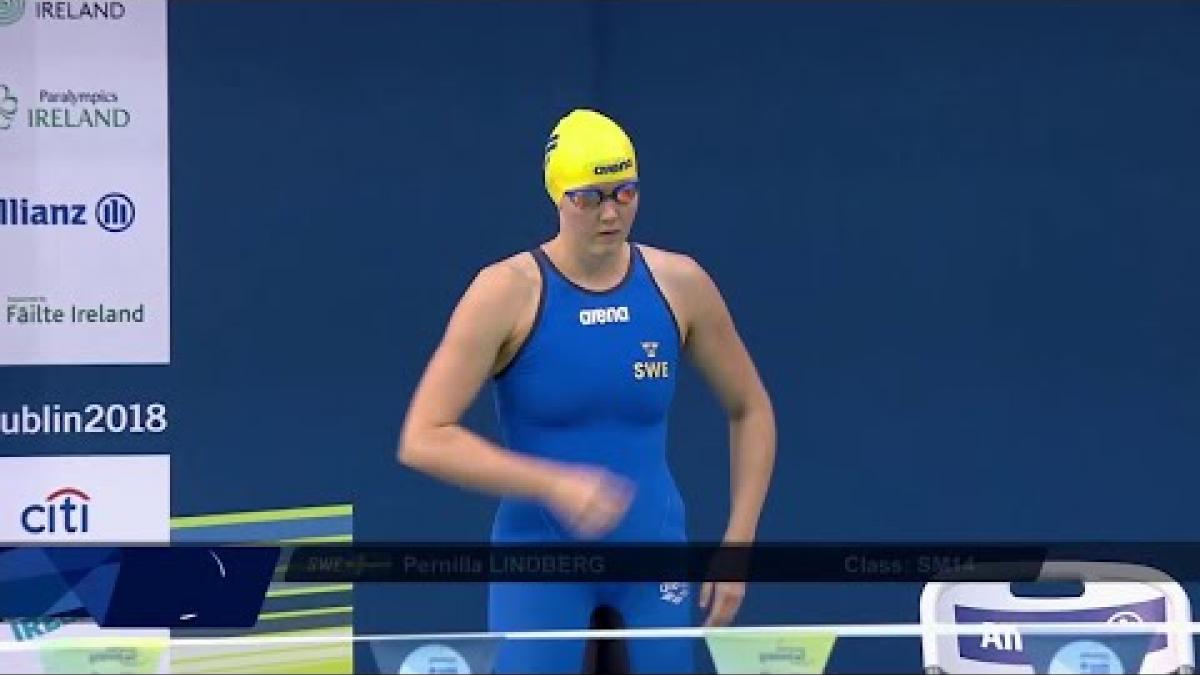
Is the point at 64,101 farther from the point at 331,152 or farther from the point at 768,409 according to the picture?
the point at 768,409

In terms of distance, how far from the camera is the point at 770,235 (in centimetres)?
612

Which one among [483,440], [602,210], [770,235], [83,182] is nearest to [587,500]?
[483,440]

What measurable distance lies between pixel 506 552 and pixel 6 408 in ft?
6.35

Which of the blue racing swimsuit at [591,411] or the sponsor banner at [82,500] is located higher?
the sponsor banner at [82,500]

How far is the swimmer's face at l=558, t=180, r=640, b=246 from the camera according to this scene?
4.34 meters

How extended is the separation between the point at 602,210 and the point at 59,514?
2.30 metres

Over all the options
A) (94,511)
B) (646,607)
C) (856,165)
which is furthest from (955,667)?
(94,511)

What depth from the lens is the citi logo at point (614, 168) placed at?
14.2 feet

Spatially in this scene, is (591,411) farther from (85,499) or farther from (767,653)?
(85,499)

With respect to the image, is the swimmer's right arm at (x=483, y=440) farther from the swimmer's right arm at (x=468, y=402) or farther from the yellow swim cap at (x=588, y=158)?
the yellow swim cap at (x=588, y=158)

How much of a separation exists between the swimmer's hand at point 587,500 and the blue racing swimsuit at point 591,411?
0.92 feet

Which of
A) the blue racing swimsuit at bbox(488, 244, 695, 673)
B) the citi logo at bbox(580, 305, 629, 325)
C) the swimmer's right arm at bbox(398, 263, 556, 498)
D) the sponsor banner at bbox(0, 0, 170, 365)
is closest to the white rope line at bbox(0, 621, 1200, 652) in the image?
the swimmer's right arm at bbox(398, 263, 556, 498)

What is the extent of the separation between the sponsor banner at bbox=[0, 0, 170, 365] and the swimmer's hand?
2.17 meters

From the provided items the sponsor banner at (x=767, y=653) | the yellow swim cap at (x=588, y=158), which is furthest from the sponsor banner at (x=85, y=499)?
the sponsor banner at (x=767, y=653)
